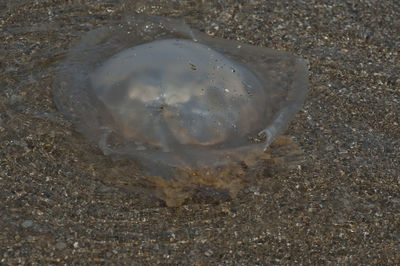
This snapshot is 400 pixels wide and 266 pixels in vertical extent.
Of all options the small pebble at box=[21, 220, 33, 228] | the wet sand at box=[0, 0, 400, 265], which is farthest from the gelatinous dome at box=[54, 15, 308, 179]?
the small pebble at box=[21, 220, 33, 228]

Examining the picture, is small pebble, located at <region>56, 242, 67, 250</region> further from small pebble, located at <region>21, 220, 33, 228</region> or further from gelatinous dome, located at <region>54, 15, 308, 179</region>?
gelatinous dome, located at <region>54, 15, 308, 179</region>

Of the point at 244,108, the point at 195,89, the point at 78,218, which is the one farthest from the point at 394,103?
the point at 78,218

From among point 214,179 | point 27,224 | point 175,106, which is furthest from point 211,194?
point 27,224

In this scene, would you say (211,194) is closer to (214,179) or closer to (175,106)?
(214,179)

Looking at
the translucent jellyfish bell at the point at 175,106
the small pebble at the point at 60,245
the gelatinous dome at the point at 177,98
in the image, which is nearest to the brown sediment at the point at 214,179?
the translucent jellyfish bell at the point at 175,106

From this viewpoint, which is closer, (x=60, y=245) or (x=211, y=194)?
(x=60, y=245)

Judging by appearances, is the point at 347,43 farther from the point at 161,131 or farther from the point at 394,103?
the point at 161,131

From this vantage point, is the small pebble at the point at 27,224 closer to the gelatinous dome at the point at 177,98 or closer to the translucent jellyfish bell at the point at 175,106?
the translucent jellyfish bell at the point at 175,106
